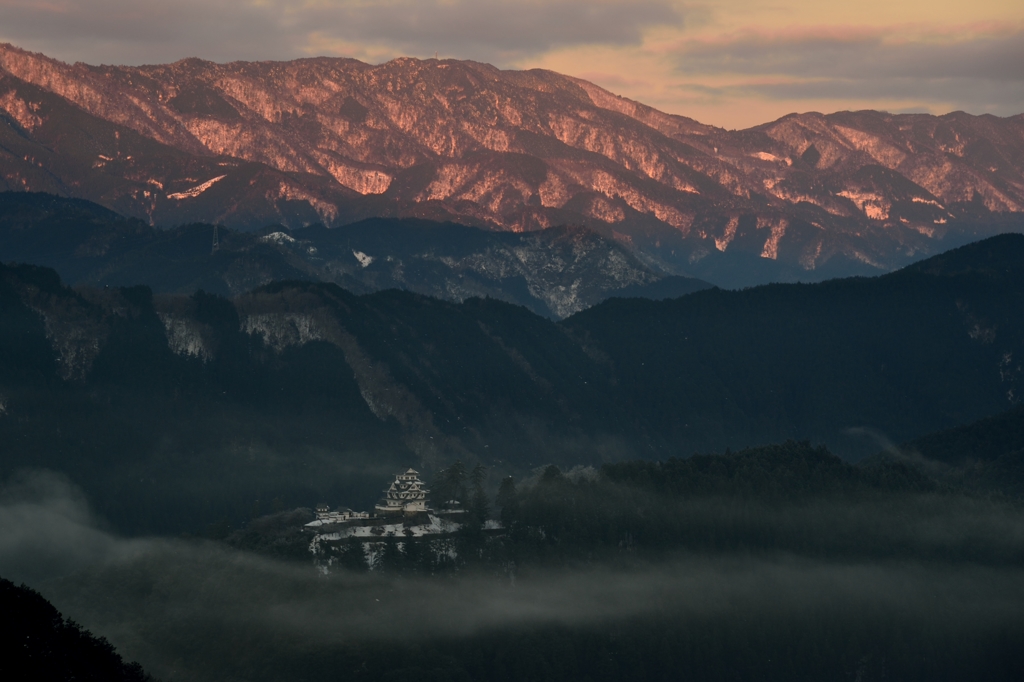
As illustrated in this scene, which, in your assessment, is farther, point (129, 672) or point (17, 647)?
point (129, 672)

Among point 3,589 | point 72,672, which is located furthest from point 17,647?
point 3,589

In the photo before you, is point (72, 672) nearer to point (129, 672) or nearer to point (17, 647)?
point (17, 647)

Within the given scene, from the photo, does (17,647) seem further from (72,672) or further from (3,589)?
(3,589)

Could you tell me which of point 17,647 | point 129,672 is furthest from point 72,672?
point 129,672

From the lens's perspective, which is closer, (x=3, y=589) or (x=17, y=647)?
(x=17, y=647)
